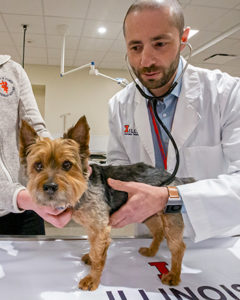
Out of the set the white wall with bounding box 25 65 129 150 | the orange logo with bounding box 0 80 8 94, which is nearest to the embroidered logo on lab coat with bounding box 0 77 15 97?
the orange logo with bounding box 0 80 8 94

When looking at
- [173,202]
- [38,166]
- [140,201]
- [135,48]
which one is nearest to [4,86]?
[38,166]

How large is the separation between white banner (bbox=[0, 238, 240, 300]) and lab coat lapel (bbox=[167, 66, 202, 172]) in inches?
18.2

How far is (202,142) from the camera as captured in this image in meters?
1.41

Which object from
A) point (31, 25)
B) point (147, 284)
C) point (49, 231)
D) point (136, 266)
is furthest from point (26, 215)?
point (31, 25)

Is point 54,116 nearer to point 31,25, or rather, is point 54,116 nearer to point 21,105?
point 31,25

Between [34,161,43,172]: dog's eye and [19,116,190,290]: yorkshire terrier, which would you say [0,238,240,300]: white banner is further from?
[34,161,43,172]: dog's eye

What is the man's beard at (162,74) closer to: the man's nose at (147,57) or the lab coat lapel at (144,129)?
the man's nose at (147,57)

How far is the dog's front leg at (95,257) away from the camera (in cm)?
97

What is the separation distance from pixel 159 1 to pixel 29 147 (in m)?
0.87

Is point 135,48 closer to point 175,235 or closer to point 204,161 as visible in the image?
point 204,161

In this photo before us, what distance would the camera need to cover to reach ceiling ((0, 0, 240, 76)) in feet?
14.1

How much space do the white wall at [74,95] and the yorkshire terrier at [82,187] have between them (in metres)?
6.41

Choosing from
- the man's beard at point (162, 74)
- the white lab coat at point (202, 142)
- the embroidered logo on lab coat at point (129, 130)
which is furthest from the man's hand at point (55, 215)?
the man's beard at point (162, 74)

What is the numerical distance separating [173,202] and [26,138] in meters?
0.66
